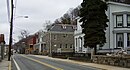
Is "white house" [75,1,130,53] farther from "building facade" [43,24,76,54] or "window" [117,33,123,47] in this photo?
"building facade" [43,24,76,54]

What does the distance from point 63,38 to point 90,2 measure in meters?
52.1

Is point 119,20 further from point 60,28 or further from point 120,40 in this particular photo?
point 60,28

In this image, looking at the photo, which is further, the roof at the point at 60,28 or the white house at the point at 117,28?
the roof at the point at 60,28

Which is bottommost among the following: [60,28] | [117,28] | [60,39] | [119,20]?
[60,39]

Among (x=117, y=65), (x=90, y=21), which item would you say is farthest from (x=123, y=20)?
(x=117, y=65)

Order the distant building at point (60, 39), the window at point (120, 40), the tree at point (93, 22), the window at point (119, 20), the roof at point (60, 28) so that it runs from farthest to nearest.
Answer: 1. the roof at point (60, 28)
2. the distant building at point (60, 39)
3. the window at point (119, 20)
4. the window at point (120, 40)
5. the tree at point (93, 22)

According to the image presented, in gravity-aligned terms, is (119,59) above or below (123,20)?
below

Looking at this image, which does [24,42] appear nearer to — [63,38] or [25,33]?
[25,33]

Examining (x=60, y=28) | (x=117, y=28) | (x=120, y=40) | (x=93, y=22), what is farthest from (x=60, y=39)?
(x=93, y=22)

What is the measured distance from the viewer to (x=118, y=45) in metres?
52.1

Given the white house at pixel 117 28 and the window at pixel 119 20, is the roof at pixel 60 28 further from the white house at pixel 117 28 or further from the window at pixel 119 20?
the window at pixel 119 20

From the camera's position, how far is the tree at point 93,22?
44.7 meters

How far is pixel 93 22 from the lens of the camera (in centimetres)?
4538

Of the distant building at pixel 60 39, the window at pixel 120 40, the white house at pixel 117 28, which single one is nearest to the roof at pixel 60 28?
the distant building at pixel 60 39
